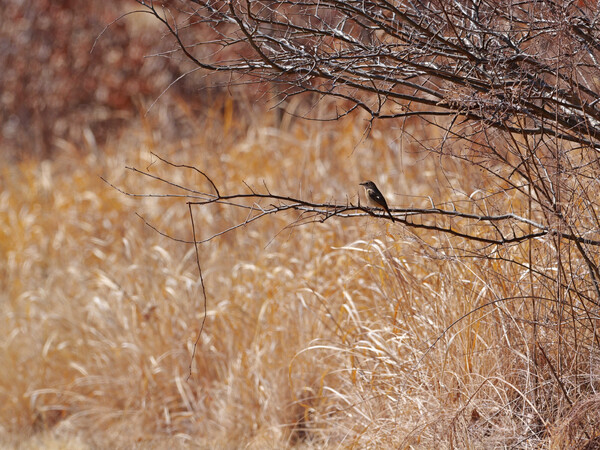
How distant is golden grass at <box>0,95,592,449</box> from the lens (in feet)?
11.2

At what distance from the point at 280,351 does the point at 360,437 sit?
1.15 metres

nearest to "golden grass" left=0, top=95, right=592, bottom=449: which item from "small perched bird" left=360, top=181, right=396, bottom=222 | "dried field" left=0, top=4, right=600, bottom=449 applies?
"dried field" left=0, top=4, right=600, bottom=449

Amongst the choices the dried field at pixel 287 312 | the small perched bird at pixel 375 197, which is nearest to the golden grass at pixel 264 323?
the dried field at pixel 287 312

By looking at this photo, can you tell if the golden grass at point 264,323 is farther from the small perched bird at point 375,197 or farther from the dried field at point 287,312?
the small perched bird at point 375,197

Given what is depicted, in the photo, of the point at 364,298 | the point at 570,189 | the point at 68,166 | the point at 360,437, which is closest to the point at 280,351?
the point at 364,298

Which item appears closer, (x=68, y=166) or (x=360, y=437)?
(x=360, y=437)

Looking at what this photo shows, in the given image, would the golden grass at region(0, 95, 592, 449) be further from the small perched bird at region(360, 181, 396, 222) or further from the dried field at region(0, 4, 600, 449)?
the small perched bird at region(360, 181, 396, 222)

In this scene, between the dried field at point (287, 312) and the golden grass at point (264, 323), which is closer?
the dried field at point (287, 312)

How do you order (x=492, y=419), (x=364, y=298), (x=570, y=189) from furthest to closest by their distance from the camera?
(x=364, y=298) < (x=492, y=419) < (x=570, y=189)

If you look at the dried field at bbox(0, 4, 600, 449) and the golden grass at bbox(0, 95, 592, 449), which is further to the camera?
the golden grass at bbox(0, 95, 592, 449)

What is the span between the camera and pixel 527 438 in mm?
3012

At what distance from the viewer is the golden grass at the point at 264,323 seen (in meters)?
3.41

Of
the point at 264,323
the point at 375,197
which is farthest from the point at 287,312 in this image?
the point at 375,197

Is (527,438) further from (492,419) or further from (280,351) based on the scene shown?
(280,351)
